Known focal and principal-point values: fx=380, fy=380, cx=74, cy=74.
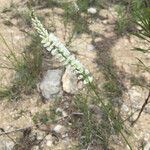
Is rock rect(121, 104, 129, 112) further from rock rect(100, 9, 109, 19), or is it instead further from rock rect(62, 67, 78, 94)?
rock rect(100, 9, 109, 19)

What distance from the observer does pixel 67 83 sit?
351cm

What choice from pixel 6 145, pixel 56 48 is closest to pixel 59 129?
pixel 6 145

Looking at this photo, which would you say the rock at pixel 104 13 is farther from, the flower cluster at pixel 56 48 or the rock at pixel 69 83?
the flower cluster at pixel 56 48

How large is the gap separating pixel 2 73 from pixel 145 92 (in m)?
1.37

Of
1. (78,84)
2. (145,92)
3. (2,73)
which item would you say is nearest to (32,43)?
(2,73)

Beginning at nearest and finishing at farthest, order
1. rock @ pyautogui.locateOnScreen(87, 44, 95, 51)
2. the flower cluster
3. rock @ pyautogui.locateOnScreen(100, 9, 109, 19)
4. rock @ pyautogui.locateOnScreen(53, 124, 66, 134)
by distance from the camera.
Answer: the flower cluster < rock @ pyautogui.locateOnScreen(53, 124, 66, 134) < rock @ pyautogui.locateOnScreen(87, 44, 95, 51) < rock @ pyautogui.locateOnScreen(100, 9, 109, 19)

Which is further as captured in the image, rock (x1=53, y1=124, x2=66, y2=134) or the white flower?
the white flower

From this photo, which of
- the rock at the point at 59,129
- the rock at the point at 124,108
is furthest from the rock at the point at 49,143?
the rock at the point at 124,108

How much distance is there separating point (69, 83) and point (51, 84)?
167 mm

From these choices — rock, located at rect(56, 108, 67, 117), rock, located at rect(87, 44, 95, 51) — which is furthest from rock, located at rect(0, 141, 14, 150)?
rock, located at rect(87, 44, 95, 51)

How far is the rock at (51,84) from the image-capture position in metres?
3.47

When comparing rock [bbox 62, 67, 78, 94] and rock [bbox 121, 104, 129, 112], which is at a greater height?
rock [bbox 62, 67, 78, 94]

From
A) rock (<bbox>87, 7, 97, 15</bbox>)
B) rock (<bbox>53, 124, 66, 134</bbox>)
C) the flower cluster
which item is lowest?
rock (<bbox>53, 124, 66, 134</bbox>)

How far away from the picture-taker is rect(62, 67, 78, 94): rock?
3.50 m
